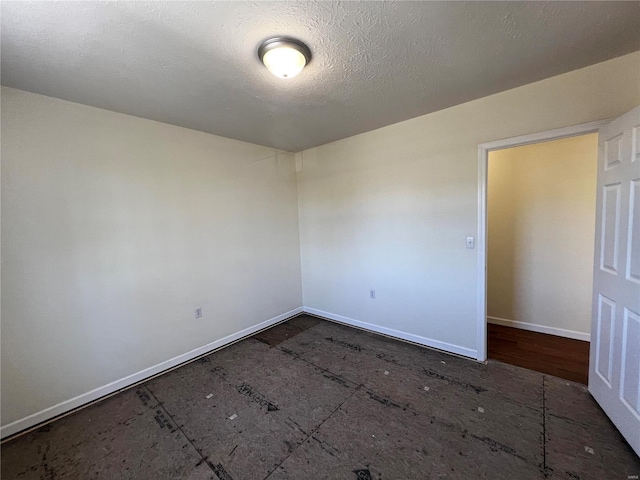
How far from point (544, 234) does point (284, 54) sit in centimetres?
341

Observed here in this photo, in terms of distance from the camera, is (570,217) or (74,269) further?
(570,217)

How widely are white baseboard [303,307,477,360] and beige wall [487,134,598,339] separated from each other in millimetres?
1198

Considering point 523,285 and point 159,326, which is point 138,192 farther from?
point 523,285

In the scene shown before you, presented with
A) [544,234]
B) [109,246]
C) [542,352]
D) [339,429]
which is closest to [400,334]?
[542,352]

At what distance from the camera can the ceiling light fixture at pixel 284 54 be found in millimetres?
1487

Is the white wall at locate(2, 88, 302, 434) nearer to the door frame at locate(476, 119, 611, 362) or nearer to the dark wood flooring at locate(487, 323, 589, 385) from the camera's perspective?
the door frame at locate(476, 119, 611, 362)

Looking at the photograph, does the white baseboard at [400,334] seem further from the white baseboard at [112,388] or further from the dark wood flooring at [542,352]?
the white baseboard at [112,388]

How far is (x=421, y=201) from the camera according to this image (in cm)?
281

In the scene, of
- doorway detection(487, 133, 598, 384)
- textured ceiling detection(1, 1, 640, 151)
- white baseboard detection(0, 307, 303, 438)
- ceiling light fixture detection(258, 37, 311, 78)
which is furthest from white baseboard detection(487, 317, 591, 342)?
ceiling light fixture detection(258, 37, 311, 78)

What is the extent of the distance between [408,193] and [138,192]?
2.77m

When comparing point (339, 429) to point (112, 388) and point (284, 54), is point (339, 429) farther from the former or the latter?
point (284, 54)

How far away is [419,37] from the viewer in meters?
1.52

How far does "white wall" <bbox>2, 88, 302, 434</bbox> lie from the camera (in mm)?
1900

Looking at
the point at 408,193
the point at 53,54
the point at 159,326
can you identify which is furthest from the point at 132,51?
the point at 408,193
